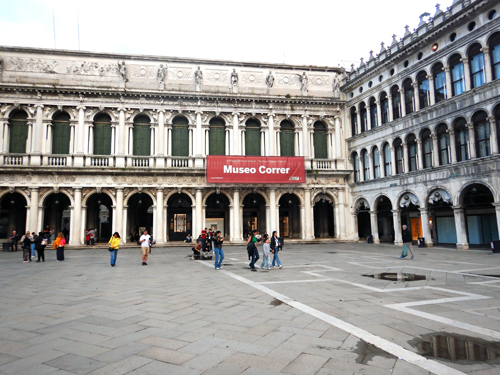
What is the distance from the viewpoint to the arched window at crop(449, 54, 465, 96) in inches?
822

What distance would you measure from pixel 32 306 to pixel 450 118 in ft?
77.2

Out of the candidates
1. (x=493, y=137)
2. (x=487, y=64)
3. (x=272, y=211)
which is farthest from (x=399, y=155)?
(x=272, y=211)

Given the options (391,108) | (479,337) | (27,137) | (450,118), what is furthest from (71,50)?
(479,337)

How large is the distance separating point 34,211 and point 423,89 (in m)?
30.5

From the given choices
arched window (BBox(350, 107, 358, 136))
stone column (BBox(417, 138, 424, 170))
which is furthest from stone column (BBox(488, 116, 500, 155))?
arched window (BBox(350, 107, 358, 136))

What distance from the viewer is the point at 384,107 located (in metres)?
27.6

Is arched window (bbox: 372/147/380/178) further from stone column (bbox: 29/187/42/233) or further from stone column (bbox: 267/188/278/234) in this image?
stone column (bbox: 29/187/42/233)

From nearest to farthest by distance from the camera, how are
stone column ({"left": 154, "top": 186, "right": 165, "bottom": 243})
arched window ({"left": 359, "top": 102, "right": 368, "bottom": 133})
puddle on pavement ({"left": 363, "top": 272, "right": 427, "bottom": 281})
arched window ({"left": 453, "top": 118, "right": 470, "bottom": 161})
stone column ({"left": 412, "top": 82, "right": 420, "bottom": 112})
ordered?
puddle on pavement ({"left": 363, "top": 272, "right": 427, "bottom": 281})
arched window ({"left": 453, "top": 118, "right": 470, "bottom": 161})
stone column ({"left": 412, "top": 82, "right": 420, "bottom": 112})
stone column ({"left": 154, "top": 186, "right": 165, "bottom": 243})
arched window ({"left": 359, "top": 102, "right": 368, "bottom": 133})

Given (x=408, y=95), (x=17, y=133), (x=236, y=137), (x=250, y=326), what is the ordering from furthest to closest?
(x=236, y=137) → (x=17, y=133) → (x=408, y=95) → (x=250, y=326)

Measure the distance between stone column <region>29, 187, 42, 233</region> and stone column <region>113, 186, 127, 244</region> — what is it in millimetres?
5605

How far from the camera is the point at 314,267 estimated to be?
46.0ft

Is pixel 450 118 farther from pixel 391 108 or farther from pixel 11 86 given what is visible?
pixel 11 86

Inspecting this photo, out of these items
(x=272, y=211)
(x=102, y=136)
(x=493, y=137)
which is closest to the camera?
(x=493, y=137)

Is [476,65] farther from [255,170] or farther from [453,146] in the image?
[255,170]
